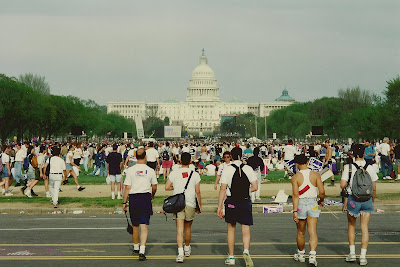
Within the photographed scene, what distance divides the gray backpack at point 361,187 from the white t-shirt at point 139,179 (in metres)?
3.07

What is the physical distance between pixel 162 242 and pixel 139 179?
2.09 m

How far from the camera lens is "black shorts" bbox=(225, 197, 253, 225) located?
1141cm

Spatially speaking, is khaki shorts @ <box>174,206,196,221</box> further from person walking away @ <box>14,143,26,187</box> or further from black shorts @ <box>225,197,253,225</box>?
person walking away @ <box>14,143,26,187</box>

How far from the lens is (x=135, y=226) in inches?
481

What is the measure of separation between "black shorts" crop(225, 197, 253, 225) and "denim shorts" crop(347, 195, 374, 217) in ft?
5.09

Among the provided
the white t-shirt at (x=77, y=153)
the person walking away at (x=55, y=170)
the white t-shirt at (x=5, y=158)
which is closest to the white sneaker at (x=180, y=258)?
the person walking away at (x=55, y=170)

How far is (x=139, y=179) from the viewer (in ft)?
39.8

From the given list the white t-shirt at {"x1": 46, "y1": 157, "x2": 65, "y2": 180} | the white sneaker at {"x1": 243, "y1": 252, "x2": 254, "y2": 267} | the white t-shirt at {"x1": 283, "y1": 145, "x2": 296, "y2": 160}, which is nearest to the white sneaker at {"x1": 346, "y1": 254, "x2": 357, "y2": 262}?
the white sneaker at {"x1": 243, "y1": 252, "x2": 254, "y2": 267}

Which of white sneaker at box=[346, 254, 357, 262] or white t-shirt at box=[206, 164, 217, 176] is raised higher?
white t-shirt at box=[206, 164, 217, 176]

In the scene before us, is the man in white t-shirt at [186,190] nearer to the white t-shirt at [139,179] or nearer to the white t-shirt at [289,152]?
the white t-shirt at [139,179]

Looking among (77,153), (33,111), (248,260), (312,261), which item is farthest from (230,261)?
(33,111)

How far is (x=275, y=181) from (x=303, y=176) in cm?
1889

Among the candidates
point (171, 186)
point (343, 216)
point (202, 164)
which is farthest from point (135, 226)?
point (202, 164)

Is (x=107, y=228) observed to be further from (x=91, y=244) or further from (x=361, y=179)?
(x=361, y=179)
